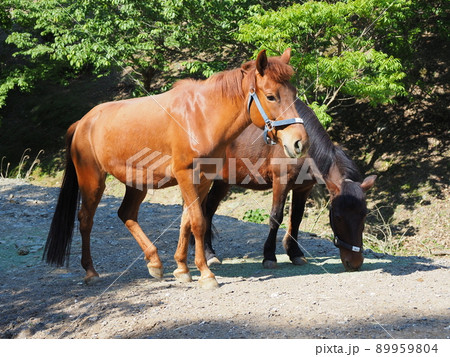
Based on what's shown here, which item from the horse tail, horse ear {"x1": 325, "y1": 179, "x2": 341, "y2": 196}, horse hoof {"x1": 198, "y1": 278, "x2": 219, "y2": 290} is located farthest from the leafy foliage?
horse hoof {"x1": 198, "y1": 278, "x2": 219, "y2": 290}

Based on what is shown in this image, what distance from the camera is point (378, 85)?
489 inches

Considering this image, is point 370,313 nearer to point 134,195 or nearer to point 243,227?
point 134,195

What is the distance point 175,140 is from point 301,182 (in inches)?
79.5

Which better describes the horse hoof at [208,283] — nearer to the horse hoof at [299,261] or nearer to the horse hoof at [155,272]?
the horse hoof at [155,272]

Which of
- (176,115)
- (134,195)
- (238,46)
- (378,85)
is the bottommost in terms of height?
(134,195)

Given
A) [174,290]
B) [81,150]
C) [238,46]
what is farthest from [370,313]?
[238,46]

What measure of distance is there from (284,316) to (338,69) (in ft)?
28.5

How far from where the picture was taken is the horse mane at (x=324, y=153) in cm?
639

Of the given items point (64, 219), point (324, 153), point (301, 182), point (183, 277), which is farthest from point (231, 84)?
point (64, 219)

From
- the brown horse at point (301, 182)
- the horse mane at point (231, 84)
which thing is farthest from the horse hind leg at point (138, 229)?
the horse mane at point (231, 84)

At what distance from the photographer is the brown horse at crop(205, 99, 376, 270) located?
605 cm

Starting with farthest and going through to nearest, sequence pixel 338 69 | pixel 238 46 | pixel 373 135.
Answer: pixel 373 135 < pixel 238 46 < pixel 338 69

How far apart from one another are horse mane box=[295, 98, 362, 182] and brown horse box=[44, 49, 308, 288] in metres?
1.37

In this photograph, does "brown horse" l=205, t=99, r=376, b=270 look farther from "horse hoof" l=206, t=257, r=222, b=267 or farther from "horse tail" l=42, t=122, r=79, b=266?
"horse tail" l=42, t=122, r=79, b=266
